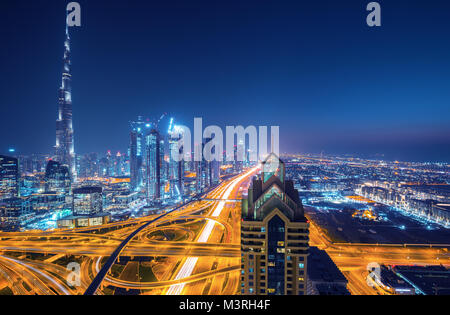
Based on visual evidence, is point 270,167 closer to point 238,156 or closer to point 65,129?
point 238,156

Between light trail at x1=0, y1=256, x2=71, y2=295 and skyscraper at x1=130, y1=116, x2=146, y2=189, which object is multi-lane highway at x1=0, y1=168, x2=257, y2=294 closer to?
light trail at x1=0, y1=256, x2=71, y2=295

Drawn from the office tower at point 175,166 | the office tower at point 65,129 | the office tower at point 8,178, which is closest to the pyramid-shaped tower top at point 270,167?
the office tower at point 175,166

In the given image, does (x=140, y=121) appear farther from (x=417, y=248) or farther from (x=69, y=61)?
(x=417, y=248)

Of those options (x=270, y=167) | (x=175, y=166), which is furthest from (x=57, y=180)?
(x=270, y=167)

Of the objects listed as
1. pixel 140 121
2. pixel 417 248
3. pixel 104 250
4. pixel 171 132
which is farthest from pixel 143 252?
pixel 140 121
